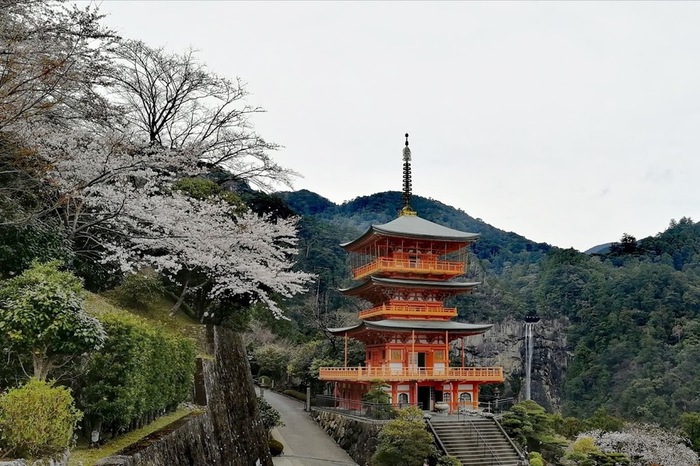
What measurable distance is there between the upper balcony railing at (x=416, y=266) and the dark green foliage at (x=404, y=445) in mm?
9175

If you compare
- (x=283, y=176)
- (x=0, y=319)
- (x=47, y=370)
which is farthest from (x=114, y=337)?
(x=283, y=176)

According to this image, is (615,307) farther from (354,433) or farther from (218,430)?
(218,430)

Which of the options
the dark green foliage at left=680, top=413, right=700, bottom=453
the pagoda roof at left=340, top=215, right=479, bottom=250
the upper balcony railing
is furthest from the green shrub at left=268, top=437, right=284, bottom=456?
the dark green foliage at left=680, top=413, right=700, bottom=453

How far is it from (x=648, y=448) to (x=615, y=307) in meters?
42.9

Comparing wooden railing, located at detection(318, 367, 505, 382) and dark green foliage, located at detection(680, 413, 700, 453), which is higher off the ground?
wooden railing, located at detection(318, 367, 505, 382)

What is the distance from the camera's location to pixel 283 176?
22484 mm

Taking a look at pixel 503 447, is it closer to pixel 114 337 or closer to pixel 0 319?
pixel 114 337

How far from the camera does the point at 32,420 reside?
6.17 meters

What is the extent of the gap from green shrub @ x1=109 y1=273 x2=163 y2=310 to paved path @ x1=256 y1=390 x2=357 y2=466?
8187 mm

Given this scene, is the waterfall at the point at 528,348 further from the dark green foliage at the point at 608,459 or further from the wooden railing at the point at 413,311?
the dark green foliage at the point at 608,459

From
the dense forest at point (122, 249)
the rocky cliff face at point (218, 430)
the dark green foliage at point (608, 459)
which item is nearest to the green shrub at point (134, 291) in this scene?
the dense forest at point (122, 249)

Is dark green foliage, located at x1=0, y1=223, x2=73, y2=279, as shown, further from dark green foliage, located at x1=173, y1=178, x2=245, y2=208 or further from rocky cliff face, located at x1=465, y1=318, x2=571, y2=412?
rocky cliff face, located at x1=465, y1=318, x2=571, y2=412

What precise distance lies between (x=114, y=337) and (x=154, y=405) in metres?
2.26

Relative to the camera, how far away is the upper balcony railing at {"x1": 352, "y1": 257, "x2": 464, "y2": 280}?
1148 inches
